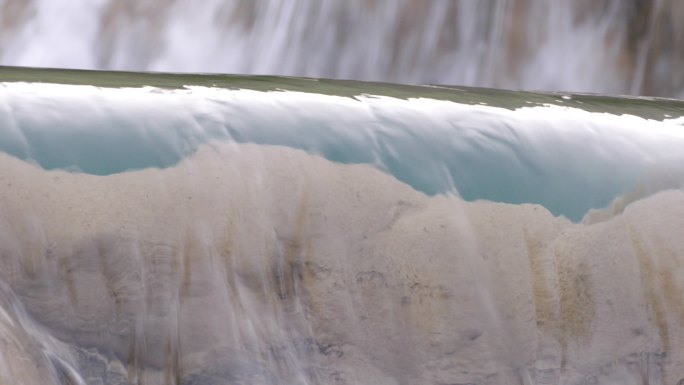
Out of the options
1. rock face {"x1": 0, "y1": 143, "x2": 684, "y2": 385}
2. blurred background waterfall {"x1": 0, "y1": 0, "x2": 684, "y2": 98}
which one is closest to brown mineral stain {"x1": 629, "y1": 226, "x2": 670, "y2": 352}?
rock face {"x1": 0, "y1": 143, "x2": 684, "y2": 385}

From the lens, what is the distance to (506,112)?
92 centimetres

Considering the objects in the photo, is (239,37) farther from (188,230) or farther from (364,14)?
(188,230)

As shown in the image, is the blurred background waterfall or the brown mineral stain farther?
the blurred background waterfall

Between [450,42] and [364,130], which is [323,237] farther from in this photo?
[450,42]

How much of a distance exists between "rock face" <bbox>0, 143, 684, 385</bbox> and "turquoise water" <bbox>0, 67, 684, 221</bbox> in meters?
0.01

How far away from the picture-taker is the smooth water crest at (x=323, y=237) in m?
0.78

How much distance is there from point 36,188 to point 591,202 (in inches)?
14.7

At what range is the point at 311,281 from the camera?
2.66 ft

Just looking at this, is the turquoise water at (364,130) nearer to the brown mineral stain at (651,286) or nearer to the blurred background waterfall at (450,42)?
the brown mineral stain at (651,286)

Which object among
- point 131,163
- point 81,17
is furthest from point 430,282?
point 81,17

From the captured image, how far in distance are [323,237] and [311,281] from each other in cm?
3

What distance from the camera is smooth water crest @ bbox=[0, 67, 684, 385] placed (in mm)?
777

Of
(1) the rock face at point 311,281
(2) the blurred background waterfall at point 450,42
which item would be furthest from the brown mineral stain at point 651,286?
(2) the blurred background waterfall at point 450,42

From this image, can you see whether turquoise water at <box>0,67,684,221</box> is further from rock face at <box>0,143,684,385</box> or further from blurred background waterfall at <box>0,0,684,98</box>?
blurred background waterfall at <box>0,0,684,98</box>
